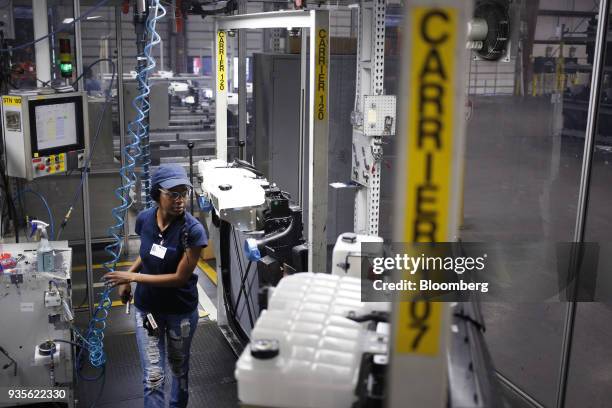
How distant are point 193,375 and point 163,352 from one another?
1050 millimetres

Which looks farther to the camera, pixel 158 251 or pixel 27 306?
pixel 27 306

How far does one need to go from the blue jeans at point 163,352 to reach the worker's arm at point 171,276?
29 cm

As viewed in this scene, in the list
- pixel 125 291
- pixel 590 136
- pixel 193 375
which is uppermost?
pixel 590 136

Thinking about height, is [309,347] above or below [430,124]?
below

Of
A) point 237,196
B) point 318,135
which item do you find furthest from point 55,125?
point 318,135

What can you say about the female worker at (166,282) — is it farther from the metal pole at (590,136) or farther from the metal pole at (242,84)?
the metal pole at (242,84)

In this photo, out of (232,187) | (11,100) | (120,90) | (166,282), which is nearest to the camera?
(166,282)

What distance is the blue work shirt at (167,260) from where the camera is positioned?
12.0 ft

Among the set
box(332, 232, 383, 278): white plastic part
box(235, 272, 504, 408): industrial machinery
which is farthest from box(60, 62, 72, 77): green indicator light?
box(235, 272, 504, 408): industrial machinery

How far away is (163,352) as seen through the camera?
12.5 ft

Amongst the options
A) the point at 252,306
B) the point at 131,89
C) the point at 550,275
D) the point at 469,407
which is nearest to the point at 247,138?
the point at 131,89

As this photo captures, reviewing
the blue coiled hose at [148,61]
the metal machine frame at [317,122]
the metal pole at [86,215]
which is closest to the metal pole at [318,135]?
the metal machine frame at [317,122]

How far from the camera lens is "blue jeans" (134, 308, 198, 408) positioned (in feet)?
12.3

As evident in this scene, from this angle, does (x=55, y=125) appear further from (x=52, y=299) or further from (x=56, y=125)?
(x=52, y=299)
